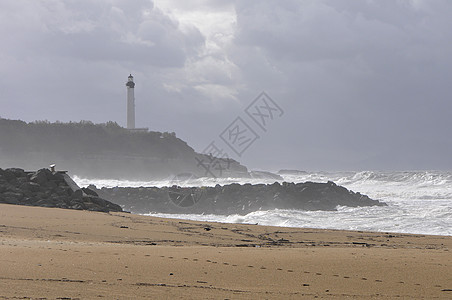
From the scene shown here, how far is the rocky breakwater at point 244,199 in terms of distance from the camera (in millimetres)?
27484

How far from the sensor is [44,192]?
19.0m

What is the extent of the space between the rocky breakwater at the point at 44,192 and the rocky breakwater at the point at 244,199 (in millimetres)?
8751

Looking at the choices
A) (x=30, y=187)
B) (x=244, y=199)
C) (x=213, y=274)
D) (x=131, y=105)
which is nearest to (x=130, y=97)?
(x=131, y=105)

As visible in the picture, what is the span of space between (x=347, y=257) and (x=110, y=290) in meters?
3.60

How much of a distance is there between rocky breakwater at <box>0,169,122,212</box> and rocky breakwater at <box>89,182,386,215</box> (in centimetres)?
875

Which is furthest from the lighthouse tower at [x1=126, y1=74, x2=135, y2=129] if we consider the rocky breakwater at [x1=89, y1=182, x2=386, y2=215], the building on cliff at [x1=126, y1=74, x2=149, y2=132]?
the rocky breakwater at [x1=89, y1=182, x2=386, y2=215]

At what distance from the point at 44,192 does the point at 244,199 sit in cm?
1228

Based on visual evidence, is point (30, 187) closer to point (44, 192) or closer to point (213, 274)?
point (44, 192)

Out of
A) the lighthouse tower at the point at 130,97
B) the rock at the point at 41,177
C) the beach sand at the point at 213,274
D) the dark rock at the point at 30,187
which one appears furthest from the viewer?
the lighthouse tower at the point at 130,97

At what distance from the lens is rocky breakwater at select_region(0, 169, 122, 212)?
1806 centimetres

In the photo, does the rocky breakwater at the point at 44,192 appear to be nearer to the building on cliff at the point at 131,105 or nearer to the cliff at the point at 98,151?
the cliff at the point at 98,151

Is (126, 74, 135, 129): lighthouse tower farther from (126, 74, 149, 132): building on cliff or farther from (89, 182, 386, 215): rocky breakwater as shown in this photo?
(89, 182, 386, 215): rocky breakwater

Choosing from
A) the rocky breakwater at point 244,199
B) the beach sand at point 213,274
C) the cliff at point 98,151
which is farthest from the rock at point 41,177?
the cliff at point 98,151

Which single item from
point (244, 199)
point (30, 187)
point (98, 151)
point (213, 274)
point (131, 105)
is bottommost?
point (213, 274)
